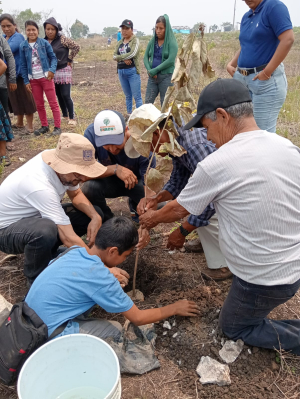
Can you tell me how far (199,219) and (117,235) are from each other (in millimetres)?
642

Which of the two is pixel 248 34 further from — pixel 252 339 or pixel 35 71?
pixel 35 71

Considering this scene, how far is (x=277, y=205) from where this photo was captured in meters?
1.51

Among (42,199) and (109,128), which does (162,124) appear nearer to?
(109,128)

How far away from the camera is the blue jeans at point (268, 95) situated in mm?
3002

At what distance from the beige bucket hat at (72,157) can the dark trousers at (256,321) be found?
1.18 m

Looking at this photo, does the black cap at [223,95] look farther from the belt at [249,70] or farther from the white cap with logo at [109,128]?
the belt at [249,70]

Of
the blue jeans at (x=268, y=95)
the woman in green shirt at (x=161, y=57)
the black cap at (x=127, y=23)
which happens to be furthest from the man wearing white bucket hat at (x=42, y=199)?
the black cap at (x=127, y=23)

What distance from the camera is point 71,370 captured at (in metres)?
1.59

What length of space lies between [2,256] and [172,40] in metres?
4.06

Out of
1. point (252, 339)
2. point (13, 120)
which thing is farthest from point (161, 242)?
point (13, 120)

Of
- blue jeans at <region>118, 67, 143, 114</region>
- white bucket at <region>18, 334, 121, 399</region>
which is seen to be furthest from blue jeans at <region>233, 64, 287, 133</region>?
blue jeans at <region>118, 67, 143, 114</region>

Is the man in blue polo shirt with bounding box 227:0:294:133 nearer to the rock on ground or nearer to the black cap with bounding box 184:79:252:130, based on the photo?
the black cap with bounding box 184:79:252:130

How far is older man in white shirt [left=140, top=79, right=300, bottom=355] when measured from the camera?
1483mm

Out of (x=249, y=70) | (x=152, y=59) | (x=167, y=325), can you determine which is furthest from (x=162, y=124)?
(x=152, y=59)
